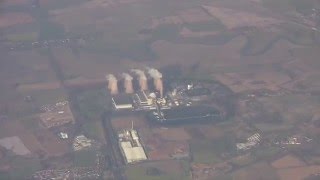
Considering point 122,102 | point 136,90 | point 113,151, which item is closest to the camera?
point 113,151

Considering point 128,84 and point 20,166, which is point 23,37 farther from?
point 20,166

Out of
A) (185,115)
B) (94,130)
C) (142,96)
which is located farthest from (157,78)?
(94,130)

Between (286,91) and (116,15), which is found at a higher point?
(116,15)

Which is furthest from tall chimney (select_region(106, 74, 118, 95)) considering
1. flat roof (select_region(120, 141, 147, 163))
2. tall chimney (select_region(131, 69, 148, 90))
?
flat roof (select_region(120, 141, 147, 163))

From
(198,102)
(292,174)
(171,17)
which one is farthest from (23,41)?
(292,174)

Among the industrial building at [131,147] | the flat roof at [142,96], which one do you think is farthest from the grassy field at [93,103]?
the industrial building at [131,147]

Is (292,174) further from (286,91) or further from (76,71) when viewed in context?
(76,71)

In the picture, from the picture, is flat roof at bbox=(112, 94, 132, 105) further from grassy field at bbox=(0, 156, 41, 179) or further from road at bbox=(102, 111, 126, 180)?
grassy field at bbox=(0, 156, 41, 179)
